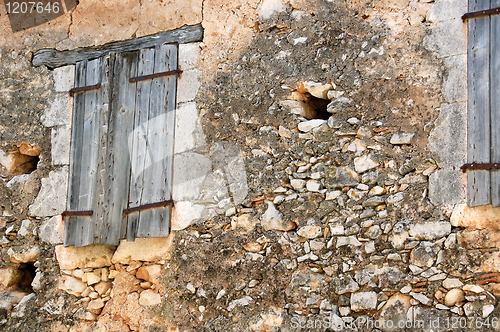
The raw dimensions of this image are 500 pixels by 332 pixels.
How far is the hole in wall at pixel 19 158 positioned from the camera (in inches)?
204

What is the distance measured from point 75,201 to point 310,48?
2.29m

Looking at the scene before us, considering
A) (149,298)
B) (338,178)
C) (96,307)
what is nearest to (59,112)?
(96,307)

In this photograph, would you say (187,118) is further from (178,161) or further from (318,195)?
(318,195)

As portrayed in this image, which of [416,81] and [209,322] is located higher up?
[416,81]

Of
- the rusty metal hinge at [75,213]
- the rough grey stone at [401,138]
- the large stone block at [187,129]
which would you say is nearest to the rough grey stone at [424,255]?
the rough grey stone at [401,138]

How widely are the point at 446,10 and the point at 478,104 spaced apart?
28.8 inches

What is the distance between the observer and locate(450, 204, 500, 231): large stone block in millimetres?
3584

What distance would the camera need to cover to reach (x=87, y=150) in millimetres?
4891

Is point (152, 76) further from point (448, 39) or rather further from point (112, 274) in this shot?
point (448, 39)

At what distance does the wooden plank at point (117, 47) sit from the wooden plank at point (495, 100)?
7.30 ft

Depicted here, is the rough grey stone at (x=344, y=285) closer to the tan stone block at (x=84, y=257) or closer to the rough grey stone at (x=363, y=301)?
the rough grey stone at (x=363, y=301)

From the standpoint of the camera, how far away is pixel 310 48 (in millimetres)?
4367

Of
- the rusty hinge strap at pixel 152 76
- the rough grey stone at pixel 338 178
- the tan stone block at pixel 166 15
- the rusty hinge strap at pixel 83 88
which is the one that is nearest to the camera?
the rough grey stone at pixel 338 178

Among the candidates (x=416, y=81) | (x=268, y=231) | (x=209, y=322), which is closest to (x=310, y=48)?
(x=416, y=81)
